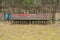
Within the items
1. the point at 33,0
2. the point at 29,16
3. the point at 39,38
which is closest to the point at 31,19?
the point at 29,16

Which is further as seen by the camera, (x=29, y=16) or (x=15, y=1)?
(x=15, y=1)

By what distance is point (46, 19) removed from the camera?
14.4m

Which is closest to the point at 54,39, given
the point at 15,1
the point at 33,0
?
the point at 33,0

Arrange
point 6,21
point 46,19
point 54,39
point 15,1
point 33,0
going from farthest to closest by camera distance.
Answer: point 15,1
point 33,0
point 6,21
point 46,19
point 54,39

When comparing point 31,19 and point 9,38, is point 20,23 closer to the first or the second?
point 31,19

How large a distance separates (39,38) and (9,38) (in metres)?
1.47

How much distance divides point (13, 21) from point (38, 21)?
6.31ft

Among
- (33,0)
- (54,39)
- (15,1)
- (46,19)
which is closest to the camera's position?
(54,39)

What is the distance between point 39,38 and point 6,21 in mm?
6441

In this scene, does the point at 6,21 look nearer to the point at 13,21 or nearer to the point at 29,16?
the point at 13,21

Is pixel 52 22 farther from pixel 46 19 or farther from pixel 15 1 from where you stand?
pixel 15 1

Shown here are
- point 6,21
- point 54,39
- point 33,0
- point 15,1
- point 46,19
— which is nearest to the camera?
point 54,39

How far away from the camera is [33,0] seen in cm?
2842

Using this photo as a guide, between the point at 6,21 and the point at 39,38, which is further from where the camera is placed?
the point at 6,21
